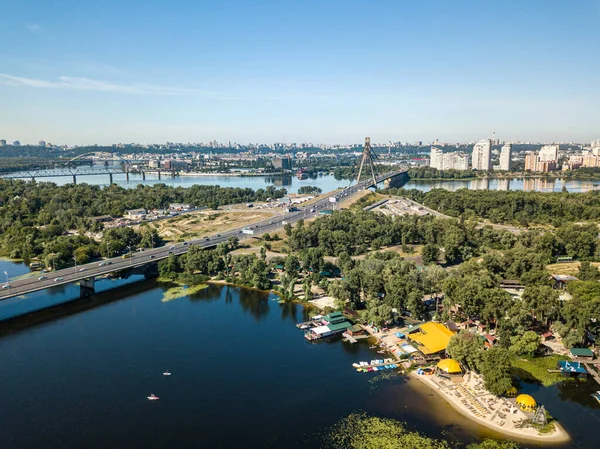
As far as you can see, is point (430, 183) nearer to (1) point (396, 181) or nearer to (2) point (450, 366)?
(1) point (396, 181)

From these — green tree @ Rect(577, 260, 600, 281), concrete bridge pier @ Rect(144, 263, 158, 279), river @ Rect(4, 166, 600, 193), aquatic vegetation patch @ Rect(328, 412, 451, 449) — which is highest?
river @ Rect(4, 166, 600, 193)

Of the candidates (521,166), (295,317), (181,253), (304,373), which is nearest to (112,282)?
(181,253)

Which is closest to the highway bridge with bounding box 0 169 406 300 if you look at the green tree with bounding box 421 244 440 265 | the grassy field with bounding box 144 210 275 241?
the grassy field with bounding box 144 210 275 241

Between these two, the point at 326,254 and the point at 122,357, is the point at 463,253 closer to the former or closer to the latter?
the point at 326,254

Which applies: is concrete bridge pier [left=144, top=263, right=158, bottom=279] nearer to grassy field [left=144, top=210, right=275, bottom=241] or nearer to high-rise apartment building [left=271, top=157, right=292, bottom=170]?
grassy field [left=144, top=210, right=275, bottom=241]

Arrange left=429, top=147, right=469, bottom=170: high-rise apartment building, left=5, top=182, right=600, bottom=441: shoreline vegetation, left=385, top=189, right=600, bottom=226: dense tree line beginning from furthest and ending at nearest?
left=429, top=147, right=469, bottom=170: high-rise apartment building → left=385, top=189, right=600, bottom=226: dense tree line → left=5, top=182, right=600, bottom=441: shoreline vegetation

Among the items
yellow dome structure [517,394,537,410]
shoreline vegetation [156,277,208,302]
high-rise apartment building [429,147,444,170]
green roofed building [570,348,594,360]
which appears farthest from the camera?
high-rise apartment building [429,147,444,170]

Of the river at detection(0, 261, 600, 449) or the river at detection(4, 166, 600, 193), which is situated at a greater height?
the river at detection(4, 166, 600, 193)
